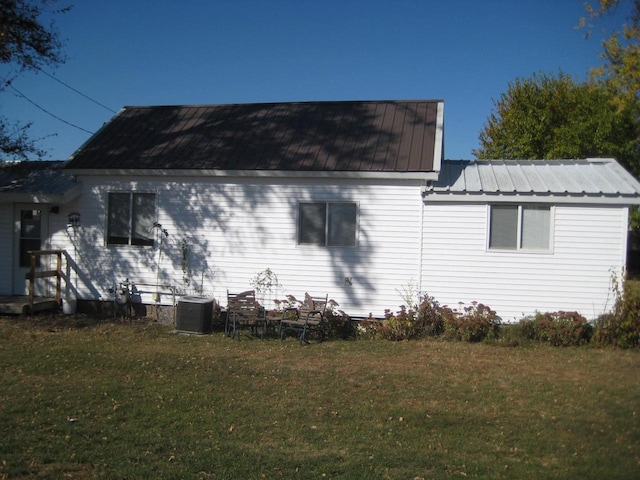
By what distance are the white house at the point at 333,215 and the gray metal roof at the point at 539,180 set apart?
39 mm

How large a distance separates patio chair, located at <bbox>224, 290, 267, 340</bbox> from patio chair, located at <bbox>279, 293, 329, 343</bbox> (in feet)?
1.51

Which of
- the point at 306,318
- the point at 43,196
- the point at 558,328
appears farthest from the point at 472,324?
the point at 43,196

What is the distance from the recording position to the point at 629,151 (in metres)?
24.1

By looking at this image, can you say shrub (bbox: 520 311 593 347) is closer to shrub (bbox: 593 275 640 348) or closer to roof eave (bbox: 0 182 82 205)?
shrub (bbox: 593 275 640 348)

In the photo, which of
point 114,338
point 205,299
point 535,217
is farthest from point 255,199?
point 535,217

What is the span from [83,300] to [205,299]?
140 inches

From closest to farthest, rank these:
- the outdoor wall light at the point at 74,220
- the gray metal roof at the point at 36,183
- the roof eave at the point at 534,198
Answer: the roof eave at the point at 534,198
the gray metal roof at the point at 36,183
the outdoor wall light at the point at 74,220

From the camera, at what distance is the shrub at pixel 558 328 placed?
405 inches

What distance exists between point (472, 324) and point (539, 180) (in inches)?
135

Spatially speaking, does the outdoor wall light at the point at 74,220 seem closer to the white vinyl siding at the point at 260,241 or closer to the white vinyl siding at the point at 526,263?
the white vinyl siding at the point at 260,241

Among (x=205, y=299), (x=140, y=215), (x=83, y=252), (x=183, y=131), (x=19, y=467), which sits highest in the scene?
(x=183, y=131)

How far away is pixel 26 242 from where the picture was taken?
44.5 feet

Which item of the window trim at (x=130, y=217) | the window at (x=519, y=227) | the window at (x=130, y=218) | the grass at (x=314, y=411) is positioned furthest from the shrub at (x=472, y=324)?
the window at (x=130, y=218)

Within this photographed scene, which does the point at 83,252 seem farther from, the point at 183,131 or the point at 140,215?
the point at 183,131
